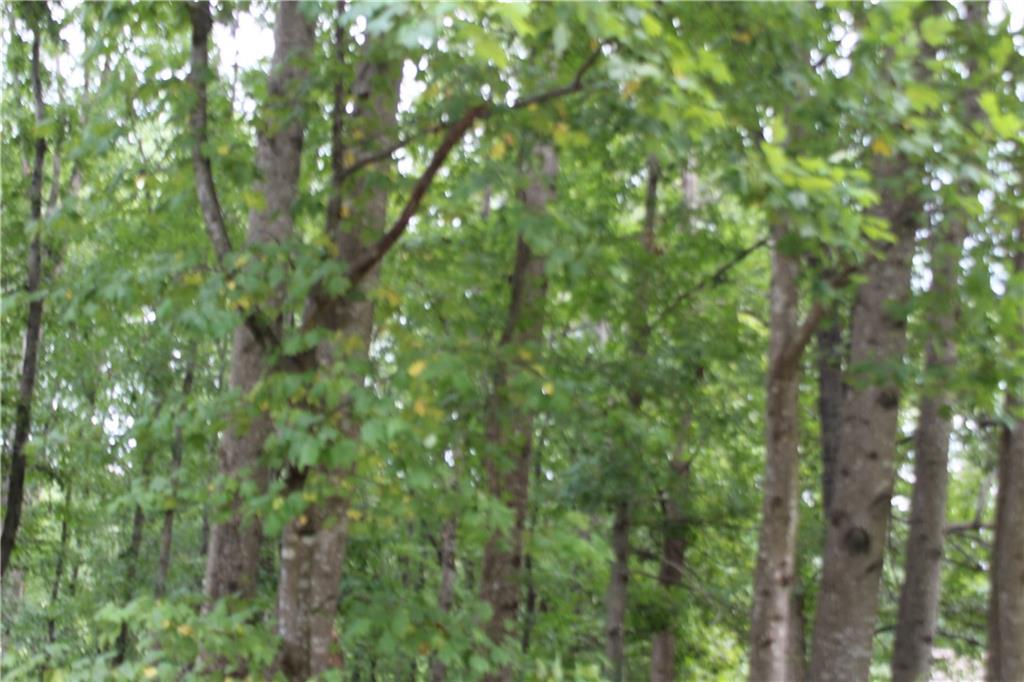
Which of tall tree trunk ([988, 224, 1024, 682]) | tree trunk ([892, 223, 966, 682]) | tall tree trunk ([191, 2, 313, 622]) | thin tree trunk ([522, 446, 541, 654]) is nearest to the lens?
tall tree trunk ([191, 2, 313, 622])

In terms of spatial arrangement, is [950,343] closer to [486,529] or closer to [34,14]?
[486,529]

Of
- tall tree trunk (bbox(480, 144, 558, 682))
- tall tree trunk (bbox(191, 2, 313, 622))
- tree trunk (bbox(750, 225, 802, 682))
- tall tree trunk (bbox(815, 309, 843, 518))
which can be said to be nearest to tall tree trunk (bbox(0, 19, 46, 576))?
tall tree trunk (bbox(191, 2, 313, 622))

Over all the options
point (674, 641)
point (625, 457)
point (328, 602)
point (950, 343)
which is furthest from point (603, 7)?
point (674, 641)

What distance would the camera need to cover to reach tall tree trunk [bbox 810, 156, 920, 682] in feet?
22.3

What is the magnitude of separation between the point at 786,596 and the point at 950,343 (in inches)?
86.3

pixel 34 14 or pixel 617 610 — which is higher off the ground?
pixel 34 14

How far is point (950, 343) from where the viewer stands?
7.81 m

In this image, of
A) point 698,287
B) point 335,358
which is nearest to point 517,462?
point 335,358

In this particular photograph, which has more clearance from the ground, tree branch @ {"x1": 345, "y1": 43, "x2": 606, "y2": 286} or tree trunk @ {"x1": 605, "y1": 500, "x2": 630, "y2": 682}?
tree branch @ {"x1": 345, "y1": 43, "x2": 606, "y2": 286}

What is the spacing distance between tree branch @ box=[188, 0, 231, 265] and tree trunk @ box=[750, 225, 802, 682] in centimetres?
345

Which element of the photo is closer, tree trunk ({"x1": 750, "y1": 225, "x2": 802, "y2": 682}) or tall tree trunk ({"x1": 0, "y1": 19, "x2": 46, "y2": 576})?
tree trunk ({"x1": 750, "y1": 225, "x2": 802, "y2": 682})

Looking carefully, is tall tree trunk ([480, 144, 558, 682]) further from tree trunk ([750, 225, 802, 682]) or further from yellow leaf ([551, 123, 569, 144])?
yellow leaf ([551, 123, 569, 144])

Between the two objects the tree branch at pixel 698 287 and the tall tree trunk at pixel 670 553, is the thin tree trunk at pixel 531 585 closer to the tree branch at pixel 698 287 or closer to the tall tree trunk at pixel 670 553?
the tall tree trunk at pixel 670 553

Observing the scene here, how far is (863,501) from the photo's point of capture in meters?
6.85
